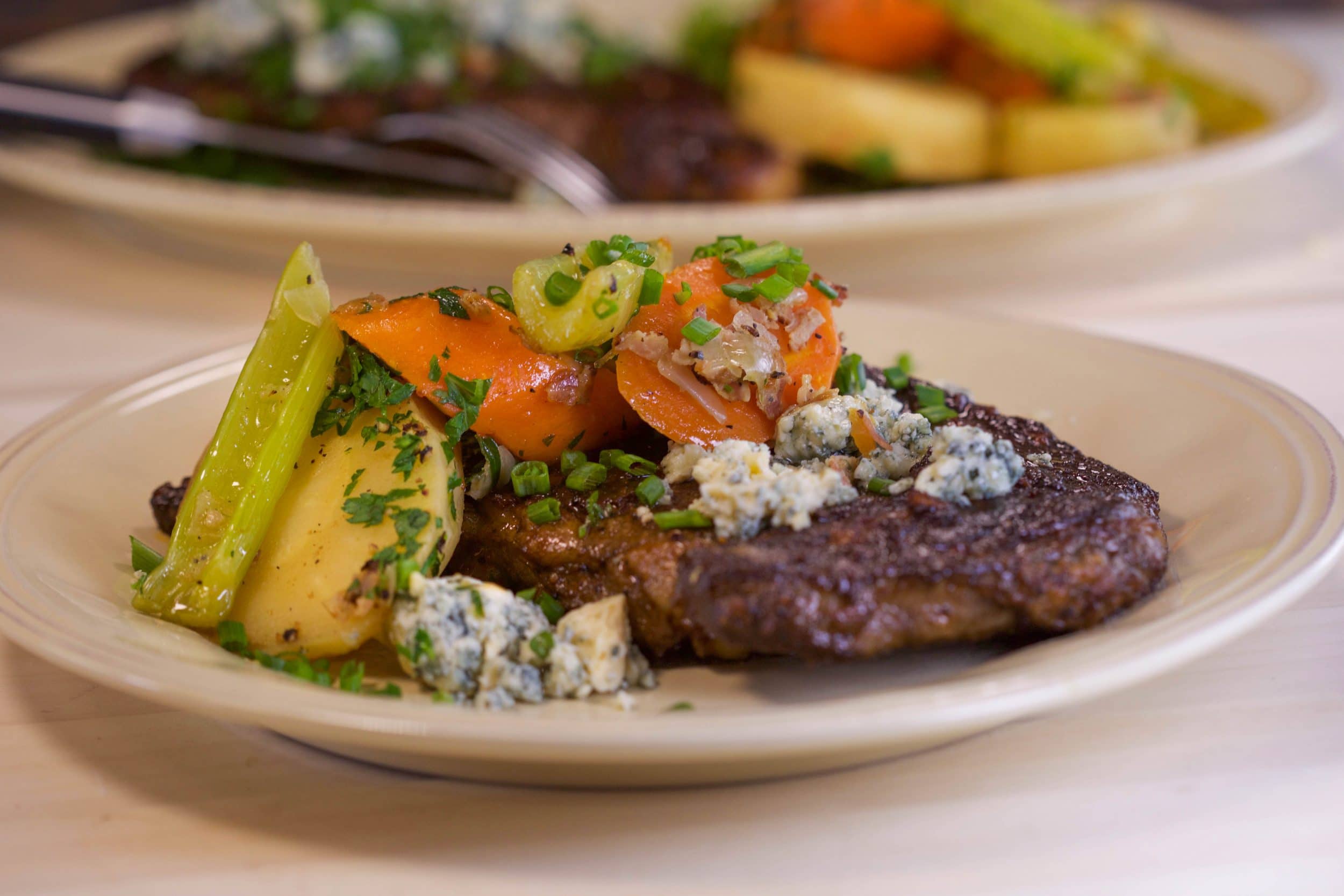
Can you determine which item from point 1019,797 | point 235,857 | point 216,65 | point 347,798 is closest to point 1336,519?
point 1019,797

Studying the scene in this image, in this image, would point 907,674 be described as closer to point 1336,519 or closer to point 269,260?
point 1336,519

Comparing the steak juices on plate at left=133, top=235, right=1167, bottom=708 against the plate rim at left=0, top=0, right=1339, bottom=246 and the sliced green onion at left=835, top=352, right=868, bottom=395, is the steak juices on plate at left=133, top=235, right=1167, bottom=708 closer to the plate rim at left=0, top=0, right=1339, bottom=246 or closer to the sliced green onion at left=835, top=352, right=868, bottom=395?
the sliced green onion at left=835, top=352, right=868, bottom=395

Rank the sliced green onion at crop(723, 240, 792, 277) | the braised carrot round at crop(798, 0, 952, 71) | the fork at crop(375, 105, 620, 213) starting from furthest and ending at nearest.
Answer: the braised carrot round at crop(798, 0, 952, 71) < the fork at crop(375, 105, 620, 213) < the sliced green onion at crop(723, 240, 792, 277)

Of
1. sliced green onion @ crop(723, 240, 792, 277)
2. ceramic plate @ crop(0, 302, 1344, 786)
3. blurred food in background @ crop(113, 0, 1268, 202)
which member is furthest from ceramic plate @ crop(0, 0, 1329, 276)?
sliced green onion @ crop(723, 240, 792, 277)

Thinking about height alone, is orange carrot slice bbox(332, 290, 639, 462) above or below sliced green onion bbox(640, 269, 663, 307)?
below

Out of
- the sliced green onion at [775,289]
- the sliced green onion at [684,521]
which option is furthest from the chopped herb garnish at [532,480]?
the sliced green onion at [775,289]

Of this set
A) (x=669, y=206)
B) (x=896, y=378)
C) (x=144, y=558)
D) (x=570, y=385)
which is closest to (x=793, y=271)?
(x=896, y=378)

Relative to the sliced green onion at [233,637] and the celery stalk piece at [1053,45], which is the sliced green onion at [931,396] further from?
the celery stalk piece at [1053,45]
